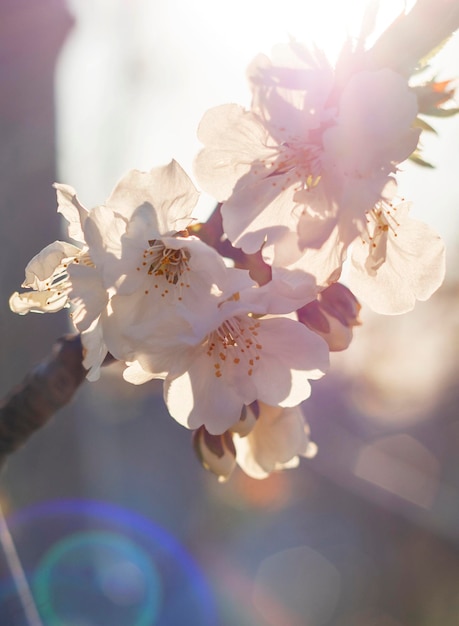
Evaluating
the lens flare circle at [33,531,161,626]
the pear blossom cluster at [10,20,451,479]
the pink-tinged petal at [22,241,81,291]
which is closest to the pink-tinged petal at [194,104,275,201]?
the pear blossom cluster at [10,20,451,479]

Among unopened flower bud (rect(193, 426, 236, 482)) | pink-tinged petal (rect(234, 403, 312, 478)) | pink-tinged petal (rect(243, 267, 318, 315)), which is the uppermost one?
pink-tinged petal (rect(243, 267, 318, 315))

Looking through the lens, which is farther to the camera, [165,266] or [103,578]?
[103,578]

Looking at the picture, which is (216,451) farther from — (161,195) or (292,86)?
(292,86)

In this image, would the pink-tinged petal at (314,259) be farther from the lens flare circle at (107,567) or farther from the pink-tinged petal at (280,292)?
the lens flare circle at (107,567)

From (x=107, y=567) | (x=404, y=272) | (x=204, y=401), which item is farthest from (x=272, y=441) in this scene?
(x=107, y=567)

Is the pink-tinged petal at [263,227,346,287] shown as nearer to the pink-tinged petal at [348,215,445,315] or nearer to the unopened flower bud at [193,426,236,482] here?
the pink-tinged petal at [348,215,445,315]

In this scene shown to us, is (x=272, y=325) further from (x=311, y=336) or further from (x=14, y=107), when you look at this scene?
(x=14, y=107)
